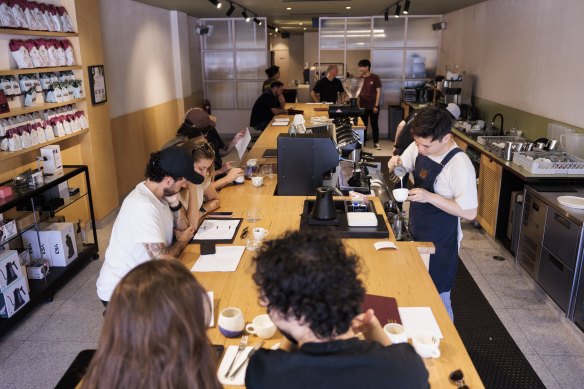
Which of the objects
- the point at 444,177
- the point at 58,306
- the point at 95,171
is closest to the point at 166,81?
the point at 95,171

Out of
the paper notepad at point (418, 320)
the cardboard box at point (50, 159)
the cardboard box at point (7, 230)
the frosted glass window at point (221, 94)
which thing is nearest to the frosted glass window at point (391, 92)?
the frosted glass window at point (221, 94)

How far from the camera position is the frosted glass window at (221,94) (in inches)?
414

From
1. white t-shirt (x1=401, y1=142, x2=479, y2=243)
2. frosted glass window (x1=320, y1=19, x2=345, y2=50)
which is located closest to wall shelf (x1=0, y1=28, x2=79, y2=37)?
white t-shirt (x1=401, y1=142, x2=479, y2=243)

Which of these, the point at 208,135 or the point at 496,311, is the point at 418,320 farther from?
the point at 208,135

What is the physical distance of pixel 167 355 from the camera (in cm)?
111

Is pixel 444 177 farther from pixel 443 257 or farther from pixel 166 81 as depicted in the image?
pixel 166 81

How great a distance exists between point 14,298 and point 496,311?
331 centimetres

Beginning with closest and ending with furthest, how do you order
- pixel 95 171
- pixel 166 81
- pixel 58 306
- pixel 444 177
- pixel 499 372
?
pixel 444 177 < pixel 499 372 < pixel 58 306 < pixel 95 171 < pixel 166 81

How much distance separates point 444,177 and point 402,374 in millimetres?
1689

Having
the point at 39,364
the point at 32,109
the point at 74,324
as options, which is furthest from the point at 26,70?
the point at 39,364

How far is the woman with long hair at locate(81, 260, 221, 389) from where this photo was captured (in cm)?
110

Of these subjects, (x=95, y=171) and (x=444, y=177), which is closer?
(x=444, y=177)

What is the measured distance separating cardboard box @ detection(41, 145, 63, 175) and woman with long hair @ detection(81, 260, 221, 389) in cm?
317

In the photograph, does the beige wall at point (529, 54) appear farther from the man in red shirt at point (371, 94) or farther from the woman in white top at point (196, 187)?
the woman in white top at point (196, 187)
